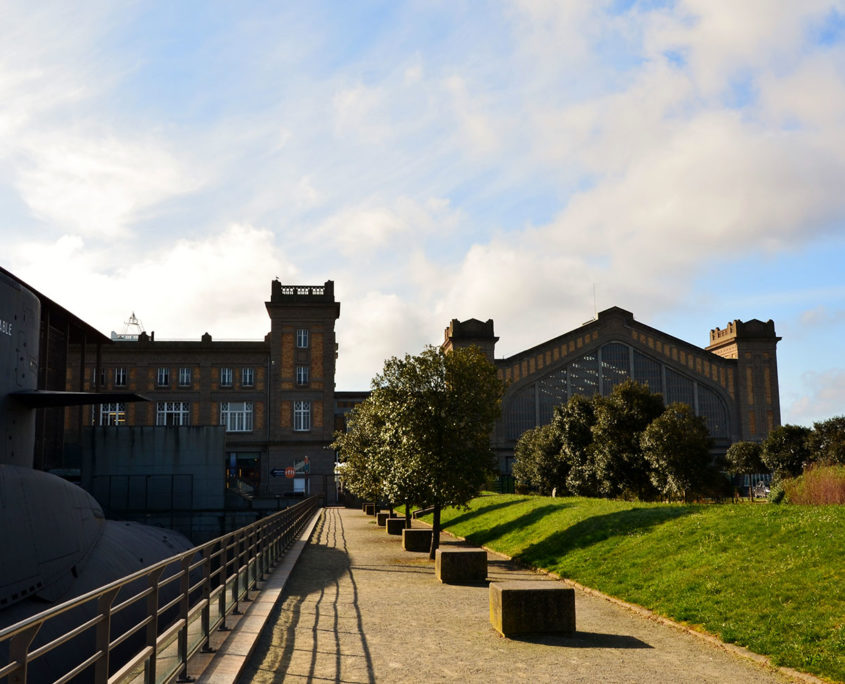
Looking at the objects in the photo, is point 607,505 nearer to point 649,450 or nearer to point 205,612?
point 649,450

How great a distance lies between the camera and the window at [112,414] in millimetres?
73562

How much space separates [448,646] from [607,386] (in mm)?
73783

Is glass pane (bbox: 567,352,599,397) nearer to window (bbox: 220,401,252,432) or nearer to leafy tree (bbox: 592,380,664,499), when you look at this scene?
window (bbox: 220,401,252,432)

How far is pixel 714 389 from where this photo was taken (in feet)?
271

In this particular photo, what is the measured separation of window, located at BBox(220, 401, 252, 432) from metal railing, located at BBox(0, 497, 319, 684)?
53.1m

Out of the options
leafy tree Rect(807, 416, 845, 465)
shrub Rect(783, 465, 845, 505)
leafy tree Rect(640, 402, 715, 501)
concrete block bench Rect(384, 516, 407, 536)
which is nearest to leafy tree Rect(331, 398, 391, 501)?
concrete block bench Rect(384, 516, 407, 536)

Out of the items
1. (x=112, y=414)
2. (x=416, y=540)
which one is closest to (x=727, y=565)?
(x=416, y=540)

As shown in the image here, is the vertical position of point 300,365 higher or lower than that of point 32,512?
higher

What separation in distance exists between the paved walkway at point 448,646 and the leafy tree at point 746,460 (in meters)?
46.7

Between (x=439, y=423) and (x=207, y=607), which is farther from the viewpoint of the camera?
(x=439, y=423)

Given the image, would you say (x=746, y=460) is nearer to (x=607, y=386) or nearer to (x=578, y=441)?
(x=578, y=441)

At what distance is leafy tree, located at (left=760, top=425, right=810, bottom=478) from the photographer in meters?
43.8

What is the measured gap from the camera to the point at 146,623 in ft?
23.3

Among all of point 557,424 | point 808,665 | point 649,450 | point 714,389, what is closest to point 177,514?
point 557,424
